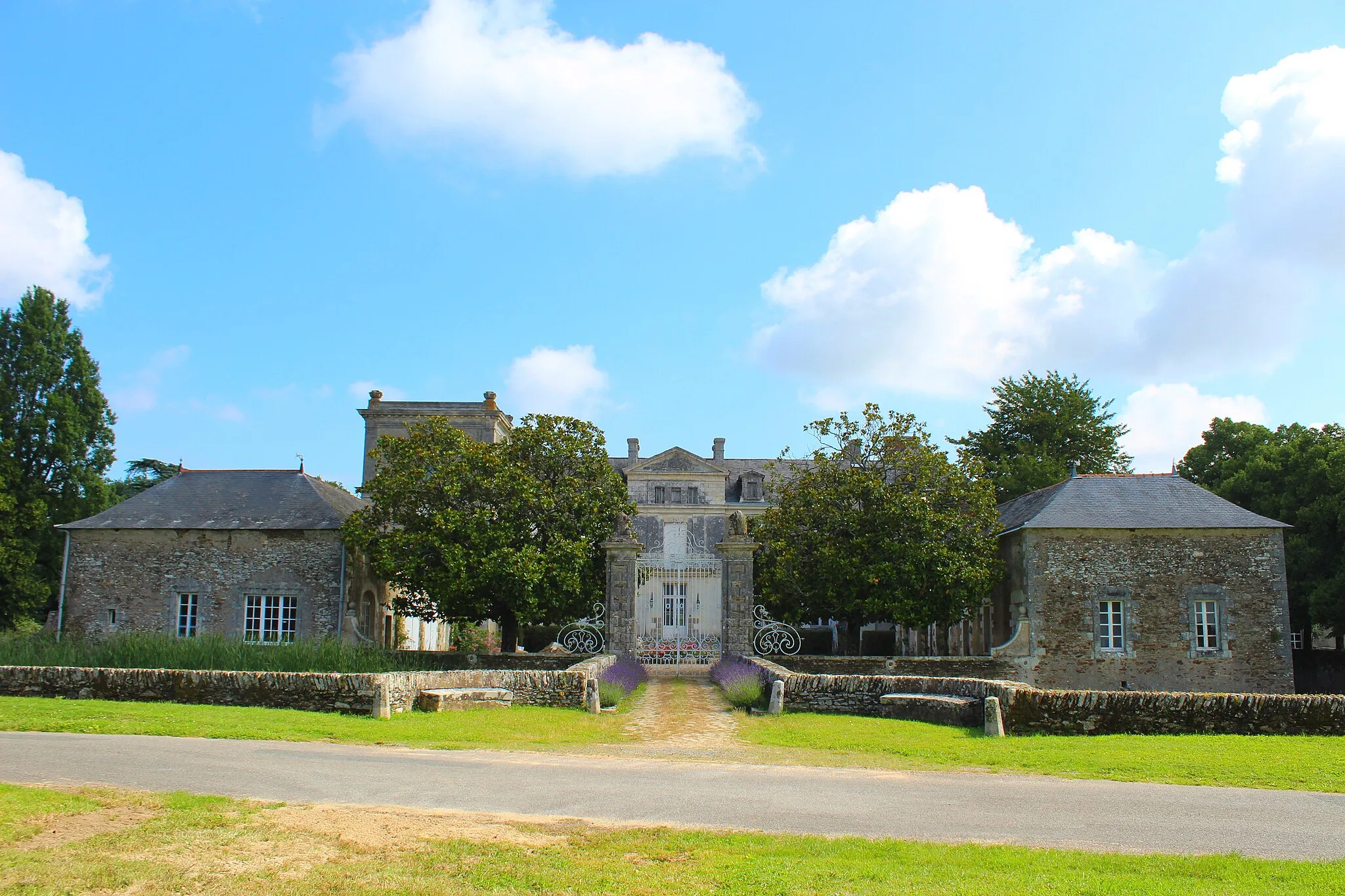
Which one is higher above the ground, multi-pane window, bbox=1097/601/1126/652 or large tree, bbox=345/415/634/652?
large tree, bbox=345/415/634/652

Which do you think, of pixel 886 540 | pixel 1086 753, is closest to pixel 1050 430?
pixel 886 540

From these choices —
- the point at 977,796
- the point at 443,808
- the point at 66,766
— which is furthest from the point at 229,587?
the point at 977,796

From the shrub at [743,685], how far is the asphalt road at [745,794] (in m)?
5.09

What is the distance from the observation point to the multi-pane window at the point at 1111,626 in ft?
68.2

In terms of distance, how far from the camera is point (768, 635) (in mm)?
20703

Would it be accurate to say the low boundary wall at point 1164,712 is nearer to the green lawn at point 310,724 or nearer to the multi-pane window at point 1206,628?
the green lawn at point 310,724

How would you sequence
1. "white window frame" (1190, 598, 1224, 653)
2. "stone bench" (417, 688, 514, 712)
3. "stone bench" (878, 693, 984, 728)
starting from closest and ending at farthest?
"stone bench" (878, 693, 984, 728)
"stone bench" (417, 688, 514, 712)
"white window frame" (1190, 598, 1224, 653)

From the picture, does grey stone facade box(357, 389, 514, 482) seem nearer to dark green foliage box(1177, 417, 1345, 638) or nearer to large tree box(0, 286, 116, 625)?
large tree box(0, 286, 116, 625)

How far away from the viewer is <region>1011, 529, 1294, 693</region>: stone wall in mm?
20562

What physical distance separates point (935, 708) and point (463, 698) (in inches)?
245

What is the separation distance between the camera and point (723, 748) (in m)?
11.0

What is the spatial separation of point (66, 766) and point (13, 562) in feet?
78.6

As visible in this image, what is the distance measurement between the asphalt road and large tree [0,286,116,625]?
2247 centimetres

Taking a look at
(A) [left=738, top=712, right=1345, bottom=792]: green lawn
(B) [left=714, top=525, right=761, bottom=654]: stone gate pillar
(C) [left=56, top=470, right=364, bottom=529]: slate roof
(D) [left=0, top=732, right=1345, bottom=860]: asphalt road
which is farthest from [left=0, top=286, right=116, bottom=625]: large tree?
(A) [left=738, top=712, right=1345, bottom=792]: green lawn
